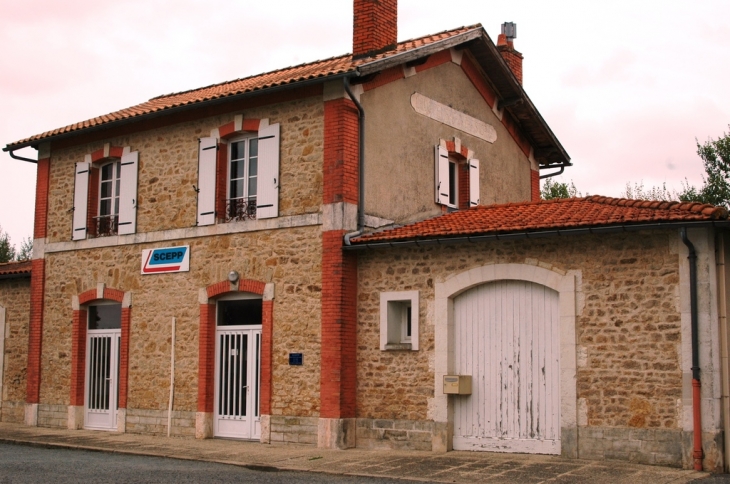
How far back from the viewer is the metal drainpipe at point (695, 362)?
10.5 m

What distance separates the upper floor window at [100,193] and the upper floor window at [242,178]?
2.51 metres

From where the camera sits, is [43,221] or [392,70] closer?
[392,70]

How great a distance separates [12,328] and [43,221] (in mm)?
2571

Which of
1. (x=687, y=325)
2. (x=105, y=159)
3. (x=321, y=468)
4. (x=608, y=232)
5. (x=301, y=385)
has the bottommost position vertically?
(x=321, y=468)

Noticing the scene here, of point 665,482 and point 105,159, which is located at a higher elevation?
point 105,159

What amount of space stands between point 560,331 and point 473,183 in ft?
18.1

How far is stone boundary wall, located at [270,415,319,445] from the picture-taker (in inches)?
535

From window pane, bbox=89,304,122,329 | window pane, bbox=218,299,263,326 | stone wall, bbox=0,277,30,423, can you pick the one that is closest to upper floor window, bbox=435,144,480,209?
window pane, bbox=218,299,263,326

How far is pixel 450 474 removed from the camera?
1048 centimetres

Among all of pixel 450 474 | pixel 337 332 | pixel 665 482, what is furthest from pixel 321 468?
pixel 665 482

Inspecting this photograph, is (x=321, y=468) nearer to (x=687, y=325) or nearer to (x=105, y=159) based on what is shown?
(x=687, y=325)

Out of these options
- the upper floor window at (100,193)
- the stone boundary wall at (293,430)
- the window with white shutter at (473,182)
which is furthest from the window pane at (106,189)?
the window with white shutter at (473,182)

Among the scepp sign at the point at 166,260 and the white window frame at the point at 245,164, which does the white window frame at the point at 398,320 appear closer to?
the white window frame at the point at 245,164

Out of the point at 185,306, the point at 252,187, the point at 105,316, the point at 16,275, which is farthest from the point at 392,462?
the point at 16,275
